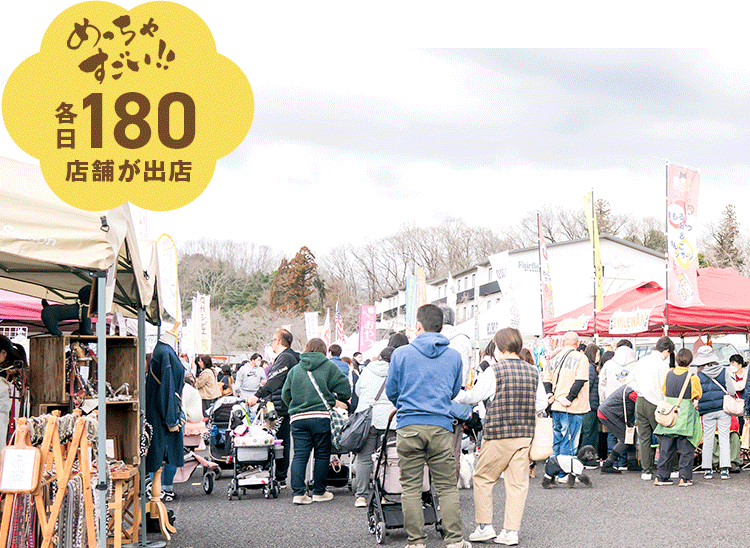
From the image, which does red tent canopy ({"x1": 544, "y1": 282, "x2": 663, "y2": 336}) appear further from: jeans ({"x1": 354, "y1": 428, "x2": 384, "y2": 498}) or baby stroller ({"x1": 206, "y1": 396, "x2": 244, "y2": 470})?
jeans ({"x1": 354, "y1": 428, "x2": 384, "y2": 498})

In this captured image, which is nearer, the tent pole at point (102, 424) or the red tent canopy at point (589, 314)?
the tent pole at point (102, 424)

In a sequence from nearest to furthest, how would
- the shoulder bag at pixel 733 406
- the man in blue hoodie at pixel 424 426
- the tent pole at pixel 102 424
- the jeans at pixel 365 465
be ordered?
the tent pole at pixel 102 424 → the man in blue hoodie at pixel 424 426 → the jeans at pixel 365 465 → the shoulder bag at pixel 733 406

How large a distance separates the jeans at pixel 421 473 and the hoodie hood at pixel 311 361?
2.84 metres

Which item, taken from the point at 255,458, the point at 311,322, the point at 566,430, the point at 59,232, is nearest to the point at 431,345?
the point at 59,232

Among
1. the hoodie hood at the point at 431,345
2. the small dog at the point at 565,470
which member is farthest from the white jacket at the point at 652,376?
the hoodie hood at the point at 431,345

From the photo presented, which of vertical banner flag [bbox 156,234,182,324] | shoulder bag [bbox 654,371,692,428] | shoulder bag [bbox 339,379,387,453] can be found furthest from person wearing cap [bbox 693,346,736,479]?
vertical banner flag [bbox 156,234,182,324]

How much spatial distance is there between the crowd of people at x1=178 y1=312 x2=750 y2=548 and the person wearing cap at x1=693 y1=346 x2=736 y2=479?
0.6 inches

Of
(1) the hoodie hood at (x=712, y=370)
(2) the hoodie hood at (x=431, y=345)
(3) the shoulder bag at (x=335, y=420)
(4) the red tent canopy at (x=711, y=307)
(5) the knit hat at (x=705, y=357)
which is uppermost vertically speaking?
(4) the red tent canopy at (x=711, y=307)

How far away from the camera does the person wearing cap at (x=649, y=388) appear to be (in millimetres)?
10852

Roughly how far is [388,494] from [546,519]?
1.99 meters

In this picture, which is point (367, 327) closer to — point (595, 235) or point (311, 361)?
point (595, 235)

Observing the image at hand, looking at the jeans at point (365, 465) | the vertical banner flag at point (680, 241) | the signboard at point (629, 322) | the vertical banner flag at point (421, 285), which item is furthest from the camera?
the vertical banner flag at point (421, 285)

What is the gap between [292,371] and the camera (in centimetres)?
937

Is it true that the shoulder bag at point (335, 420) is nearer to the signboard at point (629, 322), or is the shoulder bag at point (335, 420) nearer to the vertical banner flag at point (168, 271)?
the signboard at point (629, 322)
